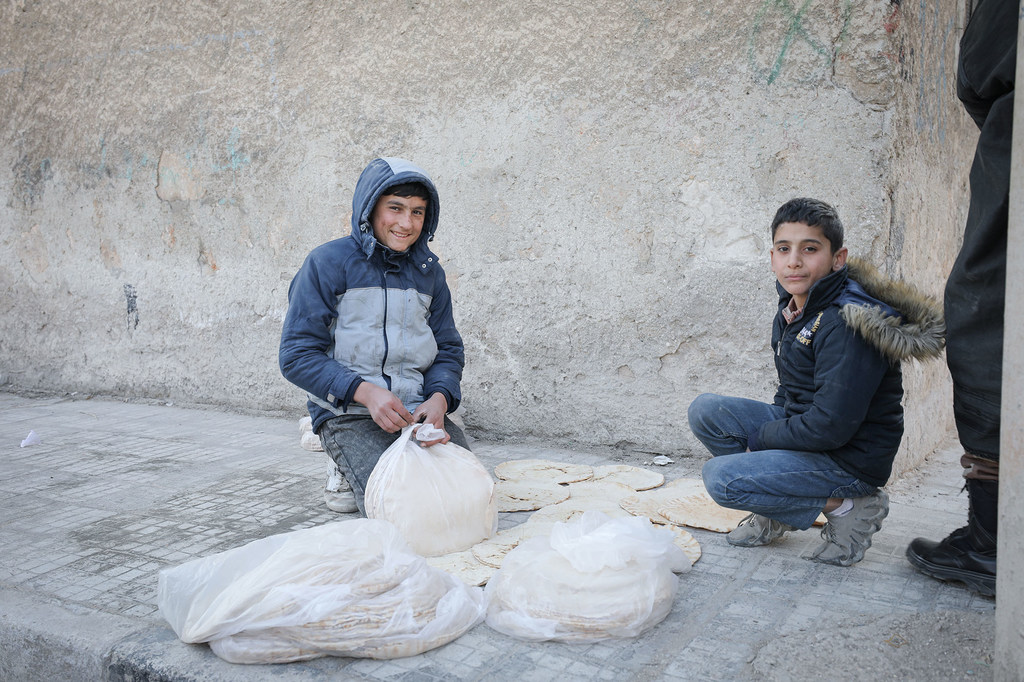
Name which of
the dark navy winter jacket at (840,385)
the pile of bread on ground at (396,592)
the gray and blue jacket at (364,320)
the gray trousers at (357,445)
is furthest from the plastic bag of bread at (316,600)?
the dark navy winter jacket at (840,385)

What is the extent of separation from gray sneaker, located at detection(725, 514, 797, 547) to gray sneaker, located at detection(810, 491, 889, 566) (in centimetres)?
16

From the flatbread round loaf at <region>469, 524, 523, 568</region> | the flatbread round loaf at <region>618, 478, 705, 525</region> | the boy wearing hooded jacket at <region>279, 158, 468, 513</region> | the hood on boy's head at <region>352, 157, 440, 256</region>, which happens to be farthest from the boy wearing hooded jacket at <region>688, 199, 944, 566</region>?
the hood on boy's head at <region>352, 157, 440, 256</region>

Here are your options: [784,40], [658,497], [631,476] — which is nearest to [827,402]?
[658,497]

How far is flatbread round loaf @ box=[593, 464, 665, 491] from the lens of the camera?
3.23 meters

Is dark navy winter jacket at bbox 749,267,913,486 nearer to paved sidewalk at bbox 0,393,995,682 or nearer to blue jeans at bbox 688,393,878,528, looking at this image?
blue jeans at bbox 688,393,878,528

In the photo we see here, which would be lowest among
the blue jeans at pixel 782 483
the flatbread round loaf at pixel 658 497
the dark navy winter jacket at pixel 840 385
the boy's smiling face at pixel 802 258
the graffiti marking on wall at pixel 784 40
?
the flatbread round loaf at pixel 658 497

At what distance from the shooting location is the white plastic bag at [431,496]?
94.4 inches

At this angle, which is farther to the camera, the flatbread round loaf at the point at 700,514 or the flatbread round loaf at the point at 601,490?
the flatbread round loaf at the point at 601,490

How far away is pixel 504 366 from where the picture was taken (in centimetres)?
400

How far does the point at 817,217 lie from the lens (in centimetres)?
234

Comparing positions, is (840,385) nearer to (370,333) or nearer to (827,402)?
(827,402)

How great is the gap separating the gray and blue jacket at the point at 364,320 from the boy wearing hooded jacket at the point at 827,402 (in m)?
1.17

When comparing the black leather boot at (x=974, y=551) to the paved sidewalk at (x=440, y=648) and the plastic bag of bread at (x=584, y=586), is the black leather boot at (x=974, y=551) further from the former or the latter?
the plastic bag of bread at (x=584, y=586)

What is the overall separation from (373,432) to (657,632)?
1250 mm
